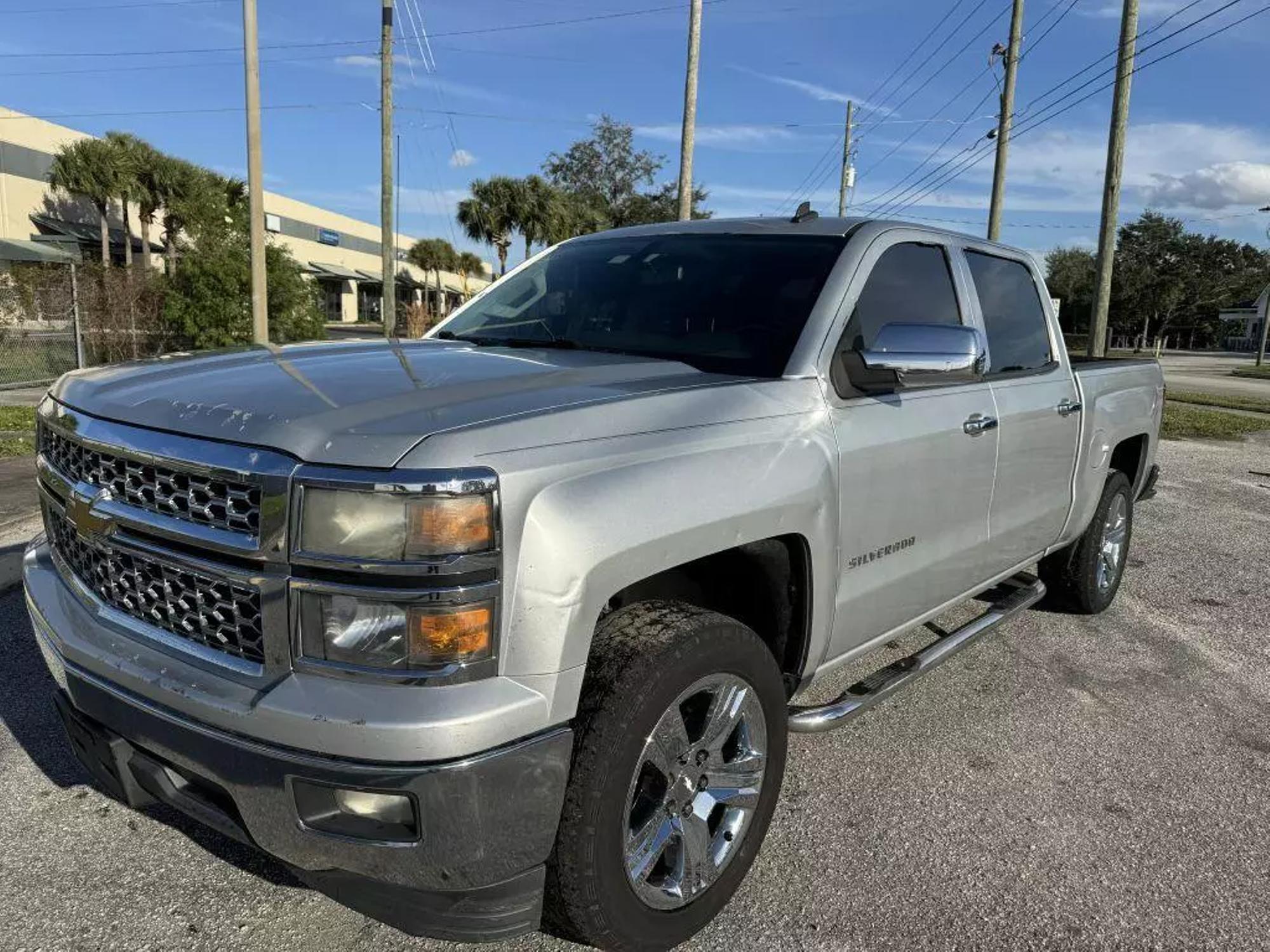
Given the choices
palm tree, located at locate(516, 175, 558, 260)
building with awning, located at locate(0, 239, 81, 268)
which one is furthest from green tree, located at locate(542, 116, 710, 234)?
building with awning, located at locate(0, 239, 81, 268)

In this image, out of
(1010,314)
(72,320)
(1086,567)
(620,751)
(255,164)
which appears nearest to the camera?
(620,751)

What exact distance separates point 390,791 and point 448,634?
31cm

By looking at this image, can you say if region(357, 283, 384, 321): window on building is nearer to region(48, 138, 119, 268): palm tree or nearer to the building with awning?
region(48, 138, 119, 268): palm tree

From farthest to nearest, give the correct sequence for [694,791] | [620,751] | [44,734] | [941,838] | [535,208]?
[535,208]
[44,734]
[941,838]
[694,791]
[620,751]

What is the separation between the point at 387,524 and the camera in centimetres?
184

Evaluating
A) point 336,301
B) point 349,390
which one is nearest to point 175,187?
point 336,301

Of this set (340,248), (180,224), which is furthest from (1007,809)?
(340,248)

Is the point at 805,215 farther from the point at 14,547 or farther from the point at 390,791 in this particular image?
the point at 14,547

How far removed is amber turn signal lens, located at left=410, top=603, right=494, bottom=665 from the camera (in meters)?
1.85

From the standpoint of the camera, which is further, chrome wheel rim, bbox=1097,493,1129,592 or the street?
the street

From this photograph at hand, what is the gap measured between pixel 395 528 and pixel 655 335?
5.40 ft

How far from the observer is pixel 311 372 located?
2525 mm

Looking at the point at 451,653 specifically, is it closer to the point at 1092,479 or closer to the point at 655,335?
the point at 655,335

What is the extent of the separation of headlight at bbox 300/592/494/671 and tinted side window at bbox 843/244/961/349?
1.67 meters
